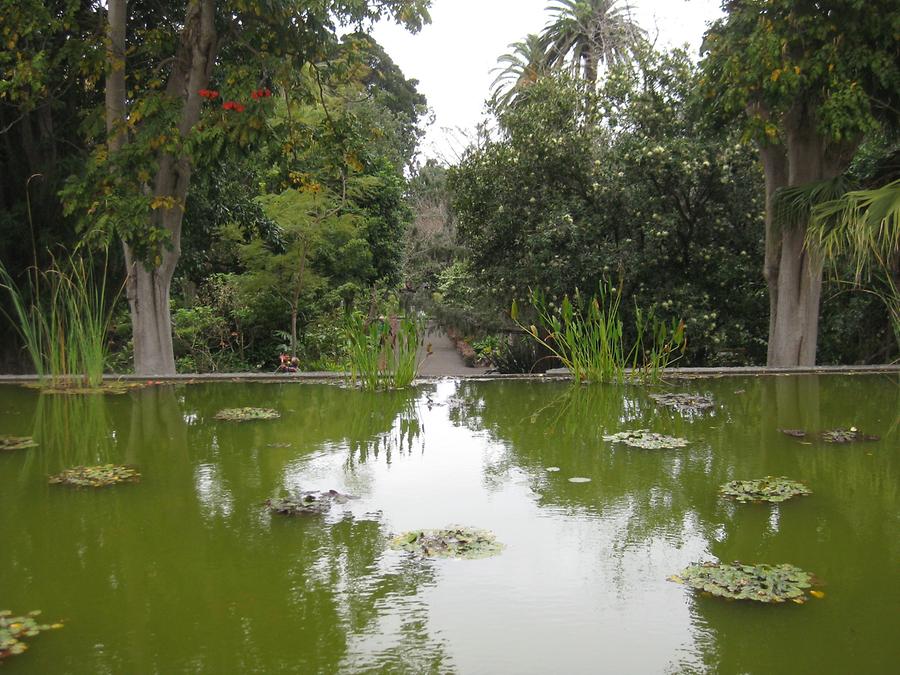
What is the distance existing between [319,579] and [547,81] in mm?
10921

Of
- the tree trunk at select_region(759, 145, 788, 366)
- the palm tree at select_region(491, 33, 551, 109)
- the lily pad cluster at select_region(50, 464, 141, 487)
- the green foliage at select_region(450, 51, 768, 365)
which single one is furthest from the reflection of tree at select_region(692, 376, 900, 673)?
the palm tree at select_region(491, 33, 551, 109)

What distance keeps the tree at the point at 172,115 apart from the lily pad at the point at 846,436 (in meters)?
4.85

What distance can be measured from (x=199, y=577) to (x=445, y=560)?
0.70 m

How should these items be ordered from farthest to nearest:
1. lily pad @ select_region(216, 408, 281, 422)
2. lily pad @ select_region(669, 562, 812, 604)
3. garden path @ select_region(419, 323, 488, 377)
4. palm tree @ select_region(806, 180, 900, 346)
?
garden path @ select_region(419, 323, 488, 377), palm tree @ select_region(806, 180, 900, 346), lily pad @ select_region(216, 408, 281, 422), lily pad @ select_region(669, 562, 812, 604)

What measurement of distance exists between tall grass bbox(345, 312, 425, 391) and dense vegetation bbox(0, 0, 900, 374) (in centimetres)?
143

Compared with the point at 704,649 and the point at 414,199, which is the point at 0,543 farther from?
the point at 414,199

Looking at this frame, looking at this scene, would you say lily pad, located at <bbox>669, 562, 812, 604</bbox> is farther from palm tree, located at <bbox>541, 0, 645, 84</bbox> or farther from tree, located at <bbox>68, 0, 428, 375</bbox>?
palm tree, located at <bbox>541, 0, 645, 84</bbox>

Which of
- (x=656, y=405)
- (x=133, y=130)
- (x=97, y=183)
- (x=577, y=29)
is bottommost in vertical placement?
(x=656, y=405)

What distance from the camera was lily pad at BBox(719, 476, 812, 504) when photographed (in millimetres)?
3066

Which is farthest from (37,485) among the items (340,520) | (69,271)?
(69,271)

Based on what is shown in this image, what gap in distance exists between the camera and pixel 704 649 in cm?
193

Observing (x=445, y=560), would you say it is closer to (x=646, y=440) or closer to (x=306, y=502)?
(x=306, y=502)

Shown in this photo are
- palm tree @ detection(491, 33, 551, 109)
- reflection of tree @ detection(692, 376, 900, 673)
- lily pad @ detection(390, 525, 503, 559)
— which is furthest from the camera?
palm tree @ detection(491, 33, 551, 109)

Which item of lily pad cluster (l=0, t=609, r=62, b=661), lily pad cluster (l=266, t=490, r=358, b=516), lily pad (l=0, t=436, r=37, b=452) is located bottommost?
lily pad cluster (l=0, t=609, r=62, b=661)
